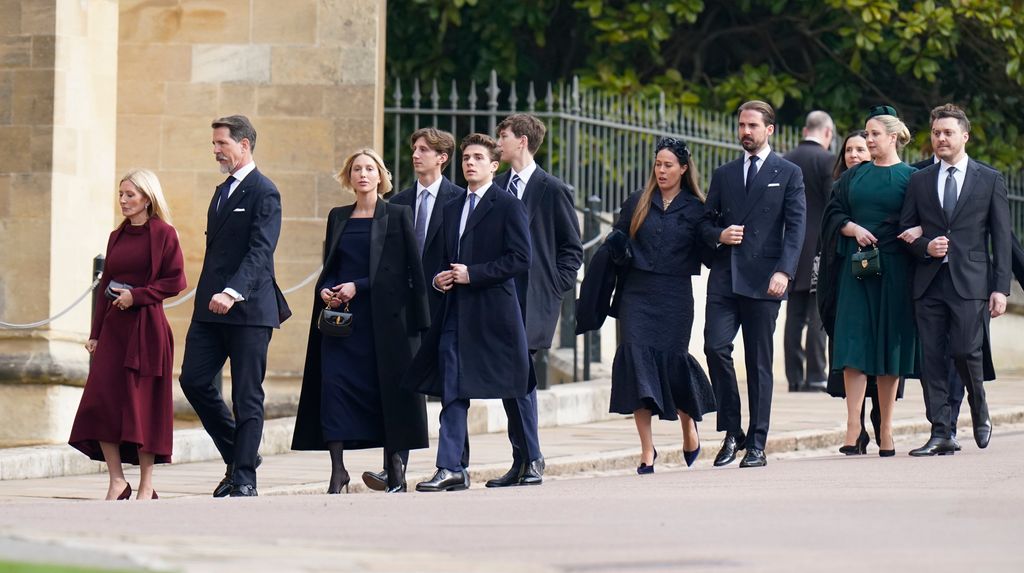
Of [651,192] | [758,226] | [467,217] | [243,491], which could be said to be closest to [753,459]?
[758,226]

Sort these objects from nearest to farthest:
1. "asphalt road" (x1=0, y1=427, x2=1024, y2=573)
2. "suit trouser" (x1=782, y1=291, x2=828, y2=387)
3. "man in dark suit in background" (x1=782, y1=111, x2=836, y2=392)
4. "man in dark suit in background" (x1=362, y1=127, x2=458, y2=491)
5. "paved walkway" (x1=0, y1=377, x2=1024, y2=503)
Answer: "asphalt road" (x1=0, y1=427, x2=1024, y2=573)
"paved walkway" (x1=0, y1=377, x2=1024, y2=503)
"man in dark suit in background" (x1=362, y1=127, x2=458, y2=491)
"man in dark suit in background" (x1=782, y1=111, x2=836, y2=392)
"suit trouser" (x1=782, y1=291, x2=828, y2=387)

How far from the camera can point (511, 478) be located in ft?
33.4

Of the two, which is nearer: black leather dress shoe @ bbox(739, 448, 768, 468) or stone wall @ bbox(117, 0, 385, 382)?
black leather dress shoe @ bbox(739, 448, 768, 468)

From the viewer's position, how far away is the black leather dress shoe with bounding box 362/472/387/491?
1014 centimetres

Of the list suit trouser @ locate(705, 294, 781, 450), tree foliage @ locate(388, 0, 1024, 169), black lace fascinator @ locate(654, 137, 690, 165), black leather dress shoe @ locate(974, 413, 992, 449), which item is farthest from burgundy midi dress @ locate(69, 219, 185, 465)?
tree foliage @ locate(388, 0, 1024, 169)

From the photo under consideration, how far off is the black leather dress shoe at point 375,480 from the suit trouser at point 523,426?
62 centimetres

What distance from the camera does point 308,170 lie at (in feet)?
46.5

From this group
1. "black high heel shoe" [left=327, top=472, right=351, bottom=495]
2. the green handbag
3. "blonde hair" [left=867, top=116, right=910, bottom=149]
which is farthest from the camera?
"blonde hair" [left=867, top=116, right=910, bottom=149]

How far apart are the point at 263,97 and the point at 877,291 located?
4717 millimetres

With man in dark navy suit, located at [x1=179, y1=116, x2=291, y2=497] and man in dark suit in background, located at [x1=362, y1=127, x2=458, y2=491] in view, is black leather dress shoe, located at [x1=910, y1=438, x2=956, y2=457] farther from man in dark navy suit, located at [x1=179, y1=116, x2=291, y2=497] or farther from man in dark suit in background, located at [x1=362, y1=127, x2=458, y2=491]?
man in dark navy suit, located at [x1=179, y1=116, x2=291, y2=497]

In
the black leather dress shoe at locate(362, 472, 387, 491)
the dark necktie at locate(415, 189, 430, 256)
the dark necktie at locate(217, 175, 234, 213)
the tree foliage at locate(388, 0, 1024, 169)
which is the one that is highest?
the tree foliage at locate(388, 0, 1024, 169)

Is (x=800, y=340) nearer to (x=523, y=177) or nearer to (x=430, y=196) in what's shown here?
(x=523, y=177)

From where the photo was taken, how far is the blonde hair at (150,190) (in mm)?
9984

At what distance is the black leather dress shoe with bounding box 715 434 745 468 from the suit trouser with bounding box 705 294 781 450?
49 mm
